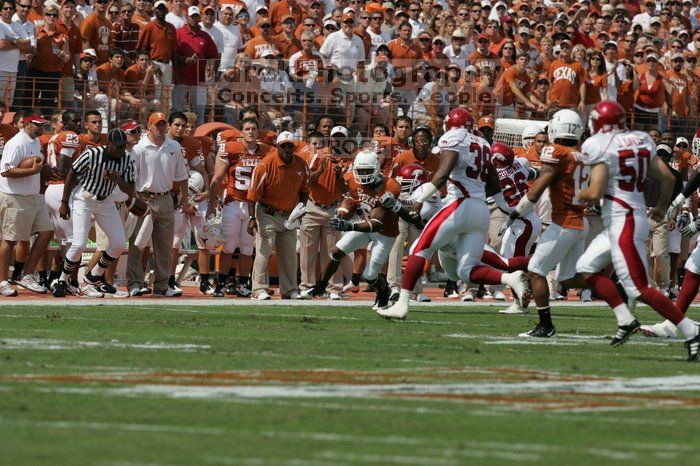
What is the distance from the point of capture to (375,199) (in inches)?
570

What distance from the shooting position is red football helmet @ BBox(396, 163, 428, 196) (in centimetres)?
1541

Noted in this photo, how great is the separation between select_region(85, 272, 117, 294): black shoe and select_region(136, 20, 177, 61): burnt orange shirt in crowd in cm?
393

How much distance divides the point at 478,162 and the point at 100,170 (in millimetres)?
4620

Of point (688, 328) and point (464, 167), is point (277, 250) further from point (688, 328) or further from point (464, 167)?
point (688, 328)

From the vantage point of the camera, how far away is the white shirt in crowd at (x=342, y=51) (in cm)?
2005

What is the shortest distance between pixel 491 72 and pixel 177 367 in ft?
46.0

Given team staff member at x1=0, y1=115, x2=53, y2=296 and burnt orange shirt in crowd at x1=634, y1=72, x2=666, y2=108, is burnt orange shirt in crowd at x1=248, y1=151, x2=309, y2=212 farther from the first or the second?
burnt orange shirt in crowd at x1=634, y1=72, x2=666, y2=108

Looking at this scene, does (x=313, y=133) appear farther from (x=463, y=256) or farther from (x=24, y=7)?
(x=463, y=256)

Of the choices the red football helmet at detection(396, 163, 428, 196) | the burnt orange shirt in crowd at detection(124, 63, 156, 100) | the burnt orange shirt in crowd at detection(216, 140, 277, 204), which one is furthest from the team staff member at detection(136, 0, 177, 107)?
the red football helmet at detection(396, 163, 428, 196)

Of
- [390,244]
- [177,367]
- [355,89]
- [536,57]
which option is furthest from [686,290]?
[536,57]

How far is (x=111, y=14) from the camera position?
740 inches

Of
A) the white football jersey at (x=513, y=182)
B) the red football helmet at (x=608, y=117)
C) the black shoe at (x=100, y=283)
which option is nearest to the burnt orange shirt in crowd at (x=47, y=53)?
the black shoe at (x=100, y=283)

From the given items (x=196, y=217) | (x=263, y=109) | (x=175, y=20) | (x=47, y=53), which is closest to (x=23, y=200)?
(x=196, y=217)

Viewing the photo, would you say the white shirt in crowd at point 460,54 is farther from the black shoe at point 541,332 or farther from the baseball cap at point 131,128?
the black shoe at point 541,332
